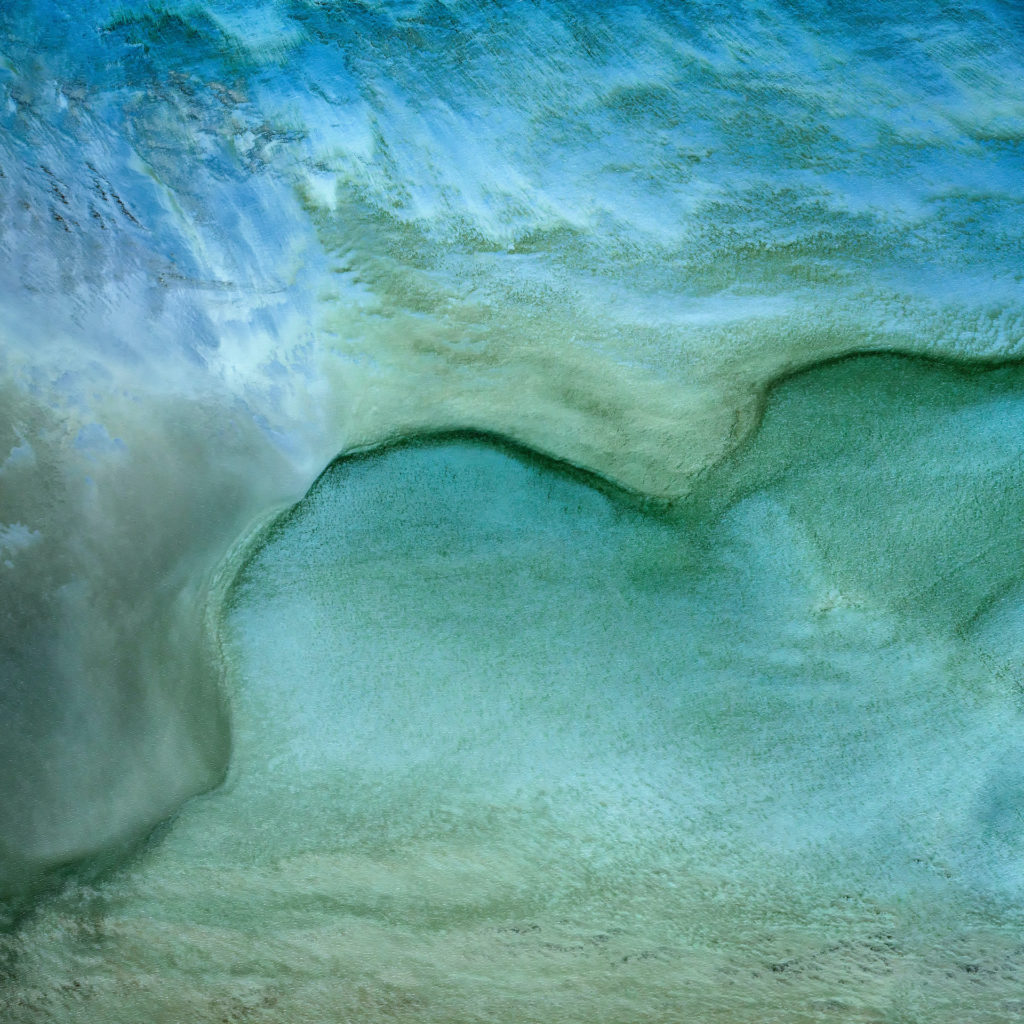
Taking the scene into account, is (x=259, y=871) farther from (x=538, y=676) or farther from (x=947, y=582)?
(x=947, y=582)

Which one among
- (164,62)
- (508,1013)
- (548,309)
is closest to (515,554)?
(548,309)

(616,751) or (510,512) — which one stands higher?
(510,512)

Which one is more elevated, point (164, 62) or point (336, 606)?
point (164, 62)

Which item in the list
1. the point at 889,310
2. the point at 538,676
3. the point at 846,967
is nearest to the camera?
the point at 846,967

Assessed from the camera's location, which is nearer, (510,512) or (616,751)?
(616,751)
